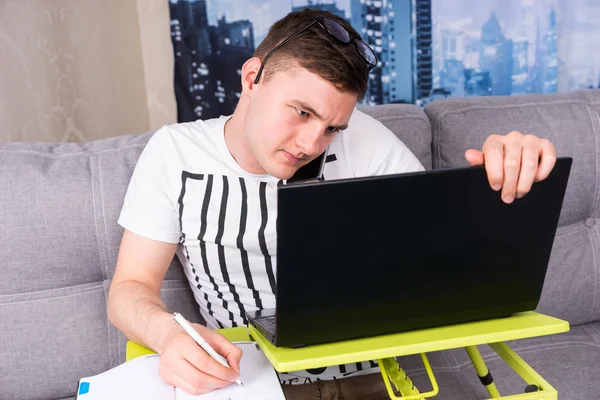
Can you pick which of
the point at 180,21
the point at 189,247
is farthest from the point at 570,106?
the point at 180,21

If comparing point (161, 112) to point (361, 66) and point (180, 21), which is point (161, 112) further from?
point (361, 66)

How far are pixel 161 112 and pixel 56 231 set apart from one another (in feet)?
5.49

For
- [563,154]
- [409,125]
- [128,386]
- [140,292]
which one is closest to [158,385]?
[128,386]

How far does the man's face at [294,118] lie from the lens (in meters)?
1.02

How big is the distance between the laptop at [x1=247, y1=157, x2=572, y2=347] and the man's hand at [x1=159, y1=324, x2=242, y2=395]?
2.3 inches

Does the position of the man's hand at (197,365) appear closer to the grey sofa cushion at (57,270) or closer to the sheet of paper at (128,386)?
the sheet of paper at (128,386)

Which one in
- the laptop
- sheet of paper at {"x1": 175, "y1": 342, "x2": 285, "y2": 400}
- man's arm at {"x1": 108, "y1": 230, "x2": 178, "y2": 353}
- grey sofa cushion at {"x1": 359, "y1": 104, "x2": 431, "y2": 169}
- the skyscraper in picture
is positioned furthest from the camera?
the skyscraper in picture

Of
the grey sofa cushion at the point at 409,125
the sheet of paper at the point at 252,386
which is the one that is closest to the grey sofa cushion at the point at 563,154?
the grey sofa cushion at the point at 409,125

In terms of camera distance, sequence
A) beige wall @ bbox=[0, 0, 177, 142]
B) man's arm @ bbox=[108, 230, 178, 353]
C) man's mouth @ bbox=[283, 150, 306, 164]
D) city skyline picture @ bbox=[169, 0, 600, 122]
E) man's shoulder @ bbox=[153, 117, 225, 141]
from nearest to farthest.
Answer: man's arm @ bbox=[108, 230, 178, 353], man's mouth @ bbox=[283, 150, 306, 164], man's shoulder @ bbox=[153, 117, 225, 141], beige wall @ bbox=[0, 0, 177, 142], city skyline picture @ bbox=[169, 0, 600, 122]

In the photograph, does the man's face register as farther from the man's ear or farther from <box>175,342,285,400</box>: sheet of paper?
<box>175,342,285,400</box>: sheet of paper

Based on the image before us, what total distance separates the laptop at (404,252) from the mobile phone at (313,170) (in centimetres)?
41

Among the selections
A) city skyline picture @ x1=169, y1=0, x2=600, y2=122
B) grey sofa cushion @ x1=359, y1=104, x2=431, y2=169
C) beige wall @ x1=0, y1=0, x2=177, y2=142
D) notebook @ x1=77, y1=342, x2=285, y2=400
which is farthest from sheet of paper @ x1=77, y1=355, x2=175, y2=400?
city skyline picture @ x1=169, y1=0, x2=600, y2=122

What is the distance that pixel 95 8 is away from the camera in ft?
8.02

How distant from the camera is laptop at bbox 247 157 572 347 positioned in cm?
67
